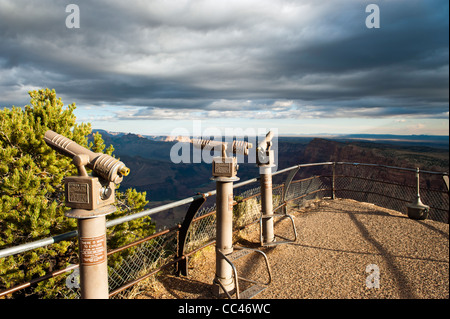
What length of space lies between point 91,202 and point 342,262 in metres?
4.05

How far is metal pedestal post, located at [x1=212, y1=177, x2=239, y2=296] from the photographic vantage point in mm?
3551

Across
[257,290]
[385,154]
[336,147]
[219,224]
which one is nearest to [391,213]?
[257,290]

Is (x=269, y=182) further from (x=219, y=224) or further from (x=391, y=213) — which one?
(x=391, y=213)

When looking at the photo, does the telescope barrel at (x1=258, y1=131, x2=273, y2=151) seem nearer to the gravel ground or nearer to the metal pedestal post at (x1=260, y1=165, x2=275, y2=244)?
the metal pedestal post at (x1=260, y1=165, x2=275, y2=244)

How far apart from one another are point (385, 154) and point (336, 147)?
17.4m

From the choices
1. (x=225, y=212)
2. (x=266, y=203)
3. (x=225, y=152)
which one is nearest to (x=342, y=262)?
(x=266, y=203)

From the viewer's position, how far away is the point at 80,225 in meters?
2.23

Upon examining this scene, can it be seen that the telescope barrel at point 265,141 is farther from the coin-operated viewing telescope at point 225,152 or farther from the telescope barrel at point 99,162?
the telescope barrel at point 99,162

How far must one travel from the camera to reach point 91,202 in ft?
7.02

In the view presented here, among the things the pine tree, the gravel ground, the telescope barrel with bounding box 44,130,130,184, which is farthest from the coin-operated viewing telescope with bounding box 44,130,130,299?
the pine tree

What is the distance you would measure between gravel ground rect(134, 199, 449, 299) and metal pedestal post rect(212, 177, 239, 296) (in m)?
0.33

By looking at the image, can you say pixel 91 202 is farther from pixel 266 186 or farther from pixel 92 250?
pixel 266 186

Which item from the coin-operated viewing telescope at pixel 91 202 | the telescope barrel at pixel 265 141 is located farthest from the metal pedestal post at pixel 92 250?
the telescope barrel at pixel 265 141

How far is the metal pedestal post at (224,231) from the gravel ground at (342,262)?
334 mm
